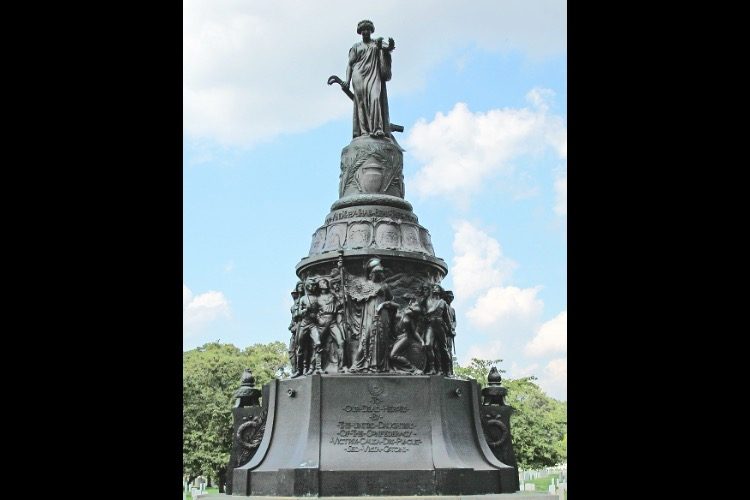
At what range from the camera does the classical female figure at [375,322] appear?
13391mm

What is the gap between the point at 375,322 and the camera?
1357 centimetres

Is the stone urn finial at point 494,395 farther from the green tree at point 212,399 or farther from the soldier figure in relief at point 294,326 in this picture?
the green tree at point 212,399

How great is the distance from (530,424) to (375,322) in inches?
1135

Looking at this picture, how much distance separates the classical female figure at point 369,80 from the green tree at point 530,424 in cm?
2270

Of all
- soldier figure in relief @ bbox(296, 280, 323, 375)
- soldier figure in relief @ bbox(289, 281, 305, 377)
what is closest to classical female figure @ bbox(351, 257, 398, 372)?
soldier figure in relief @ bbox(296, 280, 323, 375)

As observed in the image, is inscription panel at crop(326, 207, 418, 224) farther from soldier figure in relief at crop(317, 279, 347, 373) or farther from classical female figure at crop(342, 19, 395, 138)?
classical female figure at crop(342, 19, 395, 138)

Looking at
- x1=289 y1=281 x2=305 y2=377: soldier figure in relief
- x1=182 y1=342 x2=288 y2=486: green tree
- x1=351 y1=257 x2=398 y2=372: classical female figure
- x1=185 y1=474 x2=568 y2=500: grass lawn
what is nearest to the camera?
x1=351 y1=257 x2=398 y2=372: classical female figure

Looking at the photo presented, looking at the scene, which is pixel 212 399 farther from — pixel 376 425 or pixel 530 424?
pixel 376 425

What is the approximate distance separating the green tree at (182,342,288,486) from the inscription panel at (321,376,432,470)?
19600 millimetres

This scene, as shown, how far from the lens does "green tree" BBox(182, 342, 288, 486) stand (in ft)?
112

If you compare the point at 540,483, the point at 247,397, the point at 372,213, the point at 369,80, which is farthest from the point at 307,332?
the point at 540,483
